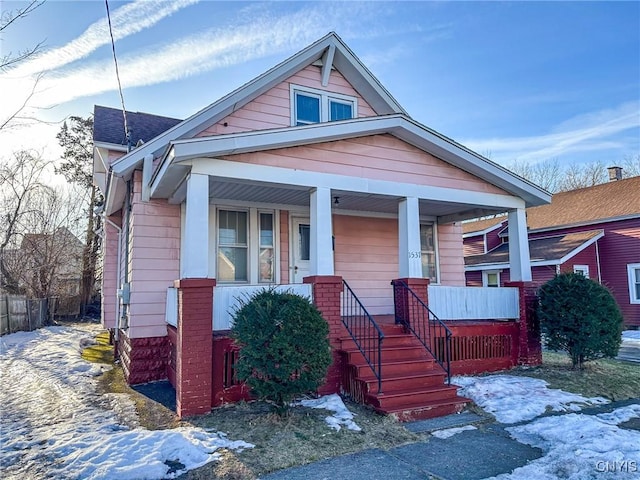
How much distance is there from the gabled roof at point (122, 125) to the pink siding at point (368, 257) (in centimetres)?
498

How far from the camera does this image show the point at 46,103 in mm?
5957

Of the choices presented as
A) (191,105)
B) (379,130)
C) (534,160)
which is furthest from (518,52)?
(534,160)

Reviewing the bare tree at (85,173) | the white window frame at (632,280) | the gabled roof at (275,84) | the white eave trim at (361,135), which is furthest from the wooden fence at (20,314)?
the white window frame at (632,280)

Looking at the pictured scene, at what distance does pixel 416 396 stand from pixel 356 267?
4.03 meters

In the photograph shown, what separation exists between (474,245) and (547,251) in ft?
14.2

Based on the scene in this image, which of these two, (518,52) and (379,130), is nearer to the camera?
(379,130)

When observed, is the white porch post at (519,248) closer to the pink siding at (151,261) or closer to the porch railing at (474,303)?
the porch railing at (474,303)

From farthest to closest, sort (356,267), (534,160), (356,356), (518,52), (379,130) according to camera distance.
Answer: (534,160), (518,52), (356,267), (379,130), (356,356)

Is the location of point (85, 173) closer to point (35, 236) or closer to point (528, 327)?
point (35, 236)

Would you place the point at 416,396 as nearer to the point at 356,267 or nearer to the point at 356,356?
the point at 356,356

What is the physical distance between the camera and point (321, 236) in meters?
6.44

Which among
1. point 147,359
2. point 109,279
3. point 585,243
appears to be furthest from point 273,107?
point 585,243

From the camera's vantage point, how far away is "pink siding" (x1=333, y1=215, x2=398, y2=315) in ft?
30.3

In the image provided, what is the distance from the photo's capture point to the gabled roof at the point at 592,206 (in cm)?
1836
